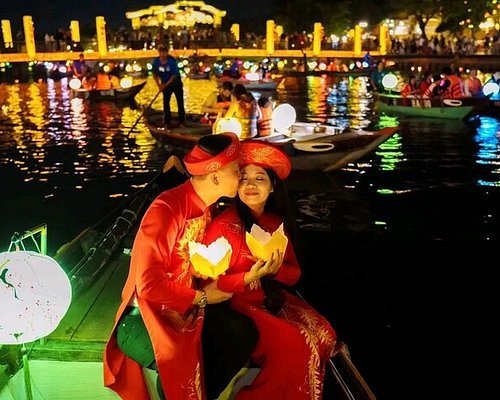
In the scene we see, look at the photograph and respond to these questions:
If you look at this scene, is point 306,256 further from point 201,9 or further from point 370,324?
point 201,9

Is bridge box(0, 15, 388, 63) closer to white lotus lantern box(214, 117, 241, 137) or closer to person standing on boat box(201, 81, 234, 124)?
person standing on boat box(201, 81, 234, 124)

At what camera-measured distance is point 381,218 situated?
1046 cm

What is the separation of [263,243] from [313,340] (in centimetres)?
61

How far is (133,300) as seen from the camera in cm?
319

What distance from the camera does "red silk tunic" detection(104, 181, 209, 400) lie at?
293cm

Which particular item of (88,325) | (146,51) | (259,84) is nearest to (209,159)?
(88,325)

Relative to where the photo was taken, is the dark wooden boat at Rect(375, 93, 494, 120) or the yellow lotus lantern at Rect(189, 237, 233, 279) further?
the dark wooden boat at Rect(375, 93, 494, 120)

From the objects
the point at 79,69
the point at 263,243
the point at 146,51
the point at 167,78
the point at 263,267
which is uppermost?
the point at 146,51

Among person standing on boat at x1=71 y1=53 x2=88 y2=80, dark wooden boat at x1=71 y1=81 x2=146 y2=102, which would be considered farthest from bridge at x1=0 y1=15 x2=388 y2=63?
dark wooden boat at x1=71 y1=81 x2=146 y2=102

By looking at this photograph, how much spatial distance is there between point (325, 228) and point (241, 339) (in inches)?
274

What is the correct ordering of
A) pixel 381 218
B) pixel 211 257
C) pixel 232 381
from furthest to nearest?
pixel 381 218 → pixel 232 381 → pixel 211 257

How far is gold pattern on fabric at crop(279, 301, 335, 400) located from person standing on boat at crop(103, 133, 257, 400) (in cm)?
31

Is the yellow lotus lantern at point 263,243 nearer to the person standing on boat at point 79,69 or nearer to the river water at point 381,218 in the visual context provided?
the river water at point 381,218

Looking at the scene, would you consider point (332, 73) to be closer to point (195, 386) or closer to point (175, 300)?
point (175, 300)
